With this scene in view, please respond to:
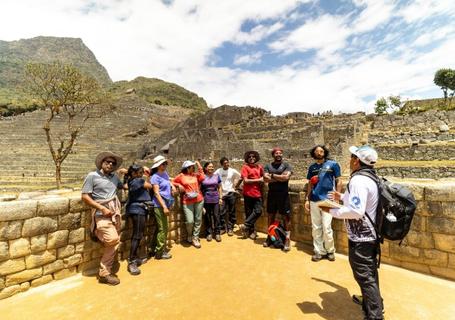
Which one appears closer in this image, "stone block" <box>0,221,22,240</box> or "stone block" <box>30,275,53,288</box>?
"stone block" <box>0,221,22,240</box>

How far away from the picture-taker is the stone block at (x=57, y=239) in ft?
10.5

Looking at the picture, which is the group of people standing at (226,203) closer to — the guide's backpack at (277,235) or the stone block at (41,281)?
the guide's backpack at (277,235)

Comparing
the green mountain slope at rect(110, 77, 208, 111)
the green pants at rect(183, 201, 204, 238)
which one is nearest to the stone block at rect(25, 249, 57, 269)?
the green pants at rect(183, 201, 204, 238)

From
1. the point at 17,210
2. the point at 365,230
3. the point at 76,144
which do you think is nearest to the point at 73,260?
the point at 17,210

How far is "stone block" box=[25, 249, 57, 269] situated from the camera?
3.04 meters

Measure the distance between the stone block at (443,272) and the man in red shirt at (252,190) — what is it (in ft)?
8.37

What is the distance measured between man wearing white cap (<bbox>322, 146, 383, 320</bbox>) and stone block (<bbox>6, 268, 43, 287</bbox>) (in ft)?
11.0

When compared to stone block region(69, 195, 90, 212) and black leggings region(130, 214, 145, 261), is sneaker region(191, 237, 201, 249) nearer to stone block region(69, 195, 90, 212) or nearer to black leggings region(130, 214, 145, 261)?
black leggings region(130, 214, 145, 261)

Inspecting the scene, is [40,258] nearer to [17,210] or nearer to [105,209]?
[17,210]

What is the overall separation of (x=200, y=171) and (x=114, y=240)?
2.19m

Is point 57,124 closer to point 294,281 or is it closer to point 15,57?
point 294,281

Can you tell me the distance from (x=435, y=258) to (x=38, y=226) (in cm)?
476

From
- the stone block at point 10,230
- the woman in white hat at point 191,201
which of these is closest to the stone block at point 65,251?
the stone block at point 10,230

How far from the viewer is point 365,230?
2.37 meters
